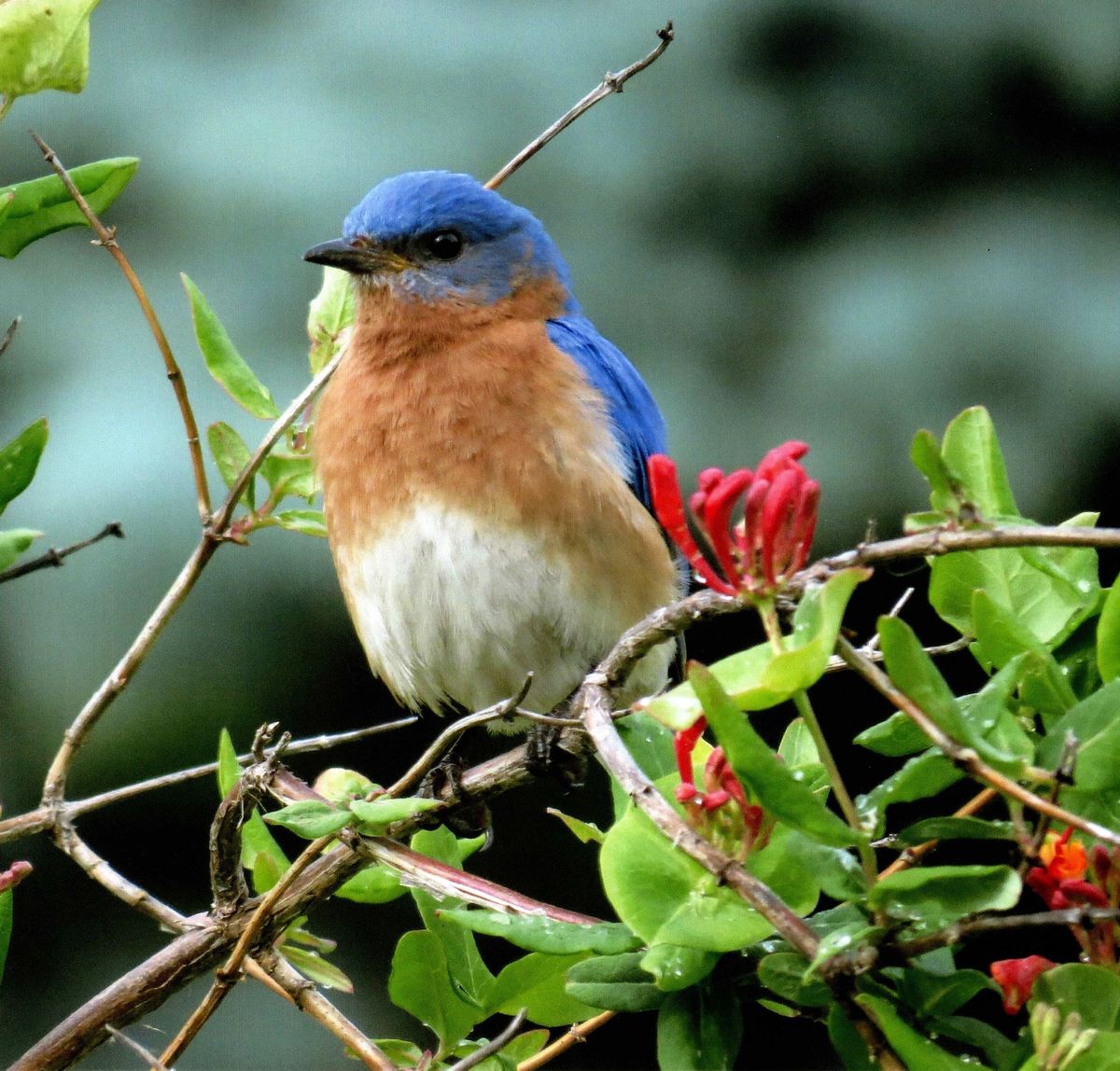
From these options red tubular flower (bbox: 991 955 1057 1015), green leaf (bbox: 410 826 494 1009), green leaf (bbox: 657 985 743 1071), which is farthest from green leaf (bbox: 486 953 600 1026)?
red tubular flower (bbox: 991 955 1057 1015)

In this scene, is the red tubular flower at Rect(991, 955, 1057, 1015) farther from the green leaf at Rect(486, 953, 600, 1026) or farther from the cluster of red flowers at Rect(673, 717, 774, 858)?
the green leaf at Rect(486, 953, 600, 1026)

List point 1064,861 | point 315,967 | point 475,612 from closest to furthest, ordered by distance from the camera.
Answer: point 1064,861, point 315,967, point 475,612

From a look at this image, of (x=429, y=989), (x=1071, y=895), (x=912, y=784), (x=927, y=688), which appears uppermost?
(x=927, y=688)

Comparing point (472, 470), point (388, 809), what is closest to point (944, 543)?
point (388, 809)

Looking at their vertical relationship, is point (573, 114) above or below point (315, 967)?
above

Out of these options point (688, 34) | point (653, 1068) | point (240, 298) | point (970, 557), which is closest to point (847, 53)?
point (688, 34)

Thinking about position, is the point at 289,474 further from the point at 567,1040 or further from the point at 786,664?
the point at 786,664

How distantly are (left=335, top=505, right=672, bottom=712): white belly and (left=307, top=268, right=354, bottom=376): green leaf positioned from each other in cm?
76

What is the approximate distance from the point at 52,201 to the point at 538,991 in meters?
1.16

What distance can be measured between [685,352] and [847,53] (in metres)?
1.21

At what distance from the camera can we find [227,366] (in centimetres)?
240

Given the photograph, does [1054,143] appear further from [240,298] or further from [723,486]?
[723,486]

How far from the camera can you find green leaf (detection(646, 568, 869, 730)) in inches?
47.0

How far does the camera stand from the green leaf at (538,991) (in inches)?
74.7
